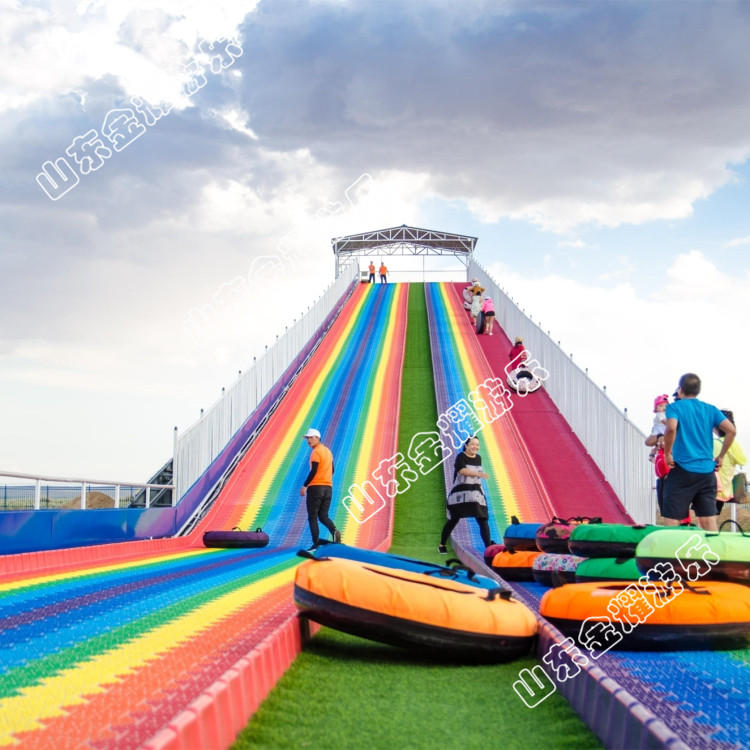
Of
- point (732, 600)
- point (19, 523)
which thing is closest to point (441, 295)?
point (19, 523)

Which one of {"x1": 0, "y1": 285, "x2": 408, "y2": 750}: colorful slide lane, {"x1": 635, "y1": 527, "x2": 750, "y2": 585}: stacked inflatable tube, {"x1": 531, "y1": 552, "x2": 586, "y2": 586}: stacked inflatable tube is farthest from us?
{"x1": 531, "y1": 552, "x2": 586, "y2": 586}: stacked inflatable tube

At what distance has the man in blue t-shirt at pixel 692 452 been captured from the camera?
7195 mm

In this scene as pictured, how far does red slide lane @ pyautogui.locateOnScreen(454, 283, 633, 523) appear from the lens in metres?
13.8

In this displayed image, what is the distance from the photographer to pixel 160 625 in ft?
17.0

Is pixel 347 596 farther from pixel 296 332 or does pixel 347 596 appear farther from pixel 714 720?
pixel 296 332

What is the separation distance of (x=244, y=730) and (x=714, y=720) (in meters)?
1.65

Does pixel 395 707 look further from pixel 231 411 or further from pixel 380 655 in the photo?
pixel 231 411

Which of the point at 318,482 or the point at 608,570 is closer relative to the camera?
the point at 608,570

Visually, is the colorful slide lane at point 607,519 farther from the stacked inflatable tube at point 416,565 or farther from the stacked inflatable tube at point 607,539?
the stacked inflatable tube at point 416,565

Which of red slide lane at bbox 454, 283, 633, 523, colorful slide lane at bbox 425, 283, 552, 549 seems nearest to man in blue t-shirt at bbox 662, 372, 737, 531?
colorful slide lane at bbox 425, 283, 552, 549

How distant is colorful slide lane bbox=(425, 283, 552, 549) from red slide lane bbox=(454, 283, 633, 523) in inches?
7.6

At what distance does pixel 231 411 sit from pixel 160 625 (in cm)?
1073

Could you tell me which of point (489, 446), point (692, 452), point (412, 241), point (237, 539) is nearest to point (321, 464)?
point (237, 539)

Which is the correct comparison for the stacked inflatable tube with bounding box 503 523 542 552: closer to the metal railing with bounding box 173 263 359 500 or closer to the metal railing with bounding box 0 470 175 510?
the metal railing with bounding box 0 470 175 510
